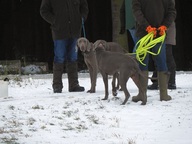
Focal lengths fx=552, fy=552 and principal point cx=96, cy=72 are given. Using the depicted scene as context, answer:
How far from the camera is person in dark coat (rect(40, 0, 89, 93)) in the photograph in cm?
1021

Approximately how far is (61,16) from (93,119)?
3581 millimetres

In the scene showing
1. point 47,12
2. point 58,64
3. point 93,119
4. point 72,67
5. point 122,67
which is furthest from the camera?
point 72,67

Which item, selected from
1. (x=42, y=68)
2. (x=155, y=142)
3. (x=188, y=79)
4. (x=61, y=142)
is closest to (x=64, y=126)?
(x=61, y=142)

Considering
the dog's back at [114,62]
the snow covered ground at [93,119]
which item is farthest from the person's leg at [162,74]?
the dog's back at [114,62]

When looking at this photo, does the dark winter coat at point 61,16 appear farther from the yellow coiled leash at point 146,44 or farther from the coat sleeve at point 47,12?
the yellow coiled leash at point 146,44

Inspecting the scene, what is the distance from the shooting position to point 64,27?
10211 millimetres

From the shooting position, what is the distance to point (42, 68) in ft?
54.6

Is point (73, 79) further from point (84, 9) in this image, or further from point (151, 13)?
point (151, 13)

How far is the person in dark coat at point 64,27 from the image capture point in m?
10.2

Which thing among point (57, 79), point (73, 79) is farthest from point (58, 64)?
point (73, 79)

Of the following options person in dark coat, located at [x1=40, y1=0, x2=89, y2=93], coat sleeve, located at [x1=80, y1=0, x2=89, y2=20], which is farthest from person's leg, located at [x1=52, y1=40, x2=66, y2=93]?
coat sleeve, located at [x1=80, y1=0, x2=89, y2=20]

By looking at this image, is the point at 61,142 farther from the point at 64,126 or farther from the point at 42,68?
the point at 42,68

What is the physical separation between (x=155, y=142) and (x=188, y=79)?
662 centimetres

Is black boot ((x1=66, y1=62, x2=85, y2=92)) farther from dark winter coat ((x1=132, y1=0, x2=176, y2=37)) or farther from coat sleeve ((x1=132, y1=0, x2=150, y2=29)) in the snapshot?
coat sleeve ((x1=132, y1=0, x2=150, y2=29))
